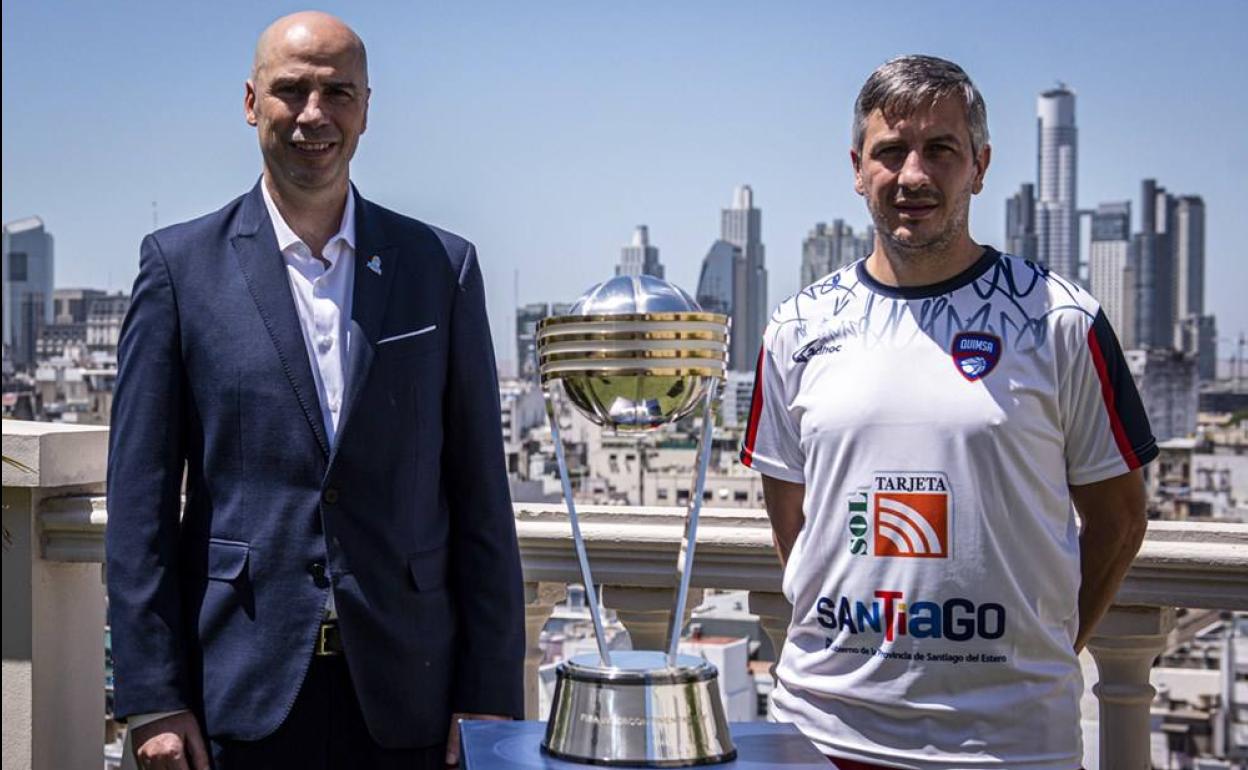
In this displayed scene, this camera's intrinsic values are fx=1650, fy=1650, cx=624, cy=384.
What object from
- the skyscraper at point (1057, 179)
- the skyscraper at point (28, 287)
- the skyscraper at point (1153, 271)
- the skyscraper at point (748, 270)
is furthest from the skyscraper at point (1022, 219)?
the skyscraper at point (28, 287)

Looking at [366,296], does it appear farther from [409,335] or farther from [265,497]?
[265,497]

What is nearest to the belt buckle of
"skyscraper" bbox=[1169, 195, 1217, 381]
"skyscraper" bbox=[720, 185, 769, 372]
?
"skyscraper" bbox=[720, 185, 769, 372]

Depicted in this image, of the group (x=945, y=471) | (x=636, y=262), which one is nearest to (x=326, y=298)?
(x=636, y=262)

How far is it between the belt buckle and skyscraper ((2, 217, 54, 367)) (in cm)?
8685

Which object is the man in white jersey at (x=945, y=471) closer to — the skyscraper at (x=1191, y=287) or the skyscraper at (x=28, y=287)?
the skyscraper at (x=28, y=287)

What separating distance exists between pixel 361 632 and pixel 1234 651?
4540cm

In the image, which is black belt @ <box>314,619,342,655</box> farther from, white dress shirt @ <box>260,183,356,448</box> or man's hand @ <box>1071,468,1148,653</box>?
man's hand @ <box>1071,468,1148,653</box>

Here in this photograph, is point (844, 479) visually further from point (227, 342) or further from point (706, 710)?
point (227, 342)

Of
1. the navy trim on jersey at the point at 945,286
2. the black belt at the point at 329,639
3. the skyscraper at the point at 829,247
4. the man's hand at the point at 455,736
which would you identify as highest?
the skyscraper at the point at 829,247

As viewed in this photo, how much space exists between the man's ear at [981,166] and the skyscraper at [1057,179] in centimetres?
10756

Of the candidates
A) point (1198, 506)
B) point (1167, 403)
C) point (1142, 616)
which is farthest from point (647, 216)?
point (1142, 616)

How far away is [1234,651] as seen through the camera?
143 ft

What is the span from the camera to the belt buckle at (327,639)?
1.90 m

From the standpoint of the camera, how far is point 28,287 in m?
86.2
